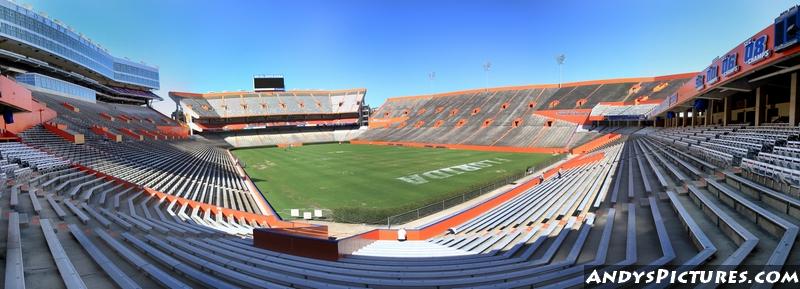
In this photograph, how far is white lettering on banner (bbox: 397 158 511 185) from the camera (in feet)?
87.1

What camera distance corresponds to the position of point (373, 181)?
86.5 ft

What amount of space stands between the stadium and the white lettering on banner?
303 mm

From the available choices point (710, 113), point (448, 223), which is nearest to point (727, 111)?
point (710, 113)

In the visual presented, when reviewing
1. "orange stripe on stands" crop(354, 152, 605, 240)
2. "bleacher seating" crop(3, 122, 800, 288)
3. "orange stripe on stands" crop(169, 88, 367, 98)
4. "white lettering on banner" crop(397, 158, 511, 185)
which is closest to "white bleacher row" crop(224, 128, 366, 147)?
"orange stripe on stands" crop(169, 88, 367, 98)

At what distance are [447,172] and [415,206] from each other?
11.4m

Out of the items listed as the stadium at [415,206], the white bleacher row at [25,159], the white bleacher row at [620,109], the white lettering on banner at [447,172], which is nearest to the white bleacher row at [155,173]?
the stadium at [415,206]

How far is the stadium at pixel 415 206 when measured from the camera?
17.1ft

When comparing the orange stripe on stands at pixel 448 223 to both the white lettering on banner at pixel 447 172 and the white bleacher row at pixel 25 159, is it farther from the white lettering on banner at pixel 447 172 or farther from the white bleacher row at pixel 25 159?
the white bleacher row at pixel 25 159

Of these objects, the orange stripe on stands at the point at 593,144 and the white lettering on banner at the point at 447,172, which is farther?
Result: the orange stripe on stands at the point at 593,144

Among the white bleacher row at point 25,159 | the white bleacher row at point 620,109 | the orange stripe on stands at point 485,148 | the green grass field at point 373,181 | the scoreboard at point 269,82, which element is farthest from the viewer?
the scoreboard at point 269,82

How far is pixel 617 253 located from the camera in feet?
21.5

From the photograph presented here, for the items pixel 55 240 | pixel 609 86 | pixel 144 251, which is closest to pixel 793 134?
pixel 144 251

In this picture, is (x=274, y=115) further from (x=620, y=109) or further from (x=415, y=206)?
(x=415, y=206)

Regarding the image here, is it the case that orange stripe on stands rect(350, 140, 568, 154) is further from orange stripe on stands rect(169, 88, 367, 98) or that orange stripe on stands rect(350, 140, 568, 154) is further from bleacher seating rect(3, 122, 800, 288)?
bleacher seating rect(3, 122, 800, 288)
